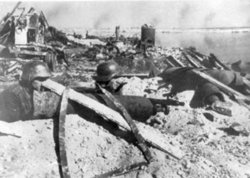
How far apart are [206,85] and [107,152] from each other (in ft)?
13.4

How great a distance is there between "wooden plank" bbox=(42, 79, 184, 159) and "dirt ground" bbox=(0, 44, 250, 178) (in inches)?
4.8

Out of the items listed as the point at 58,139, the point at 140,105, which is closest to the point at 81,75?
the point at 140,105

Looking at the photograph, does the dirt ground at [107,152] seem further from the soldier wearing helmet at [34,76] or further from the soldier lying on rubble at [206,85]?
the soldier lying on rubble at [206,85]

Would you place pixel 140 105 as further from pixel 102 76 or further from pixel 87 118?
pixel 102 76

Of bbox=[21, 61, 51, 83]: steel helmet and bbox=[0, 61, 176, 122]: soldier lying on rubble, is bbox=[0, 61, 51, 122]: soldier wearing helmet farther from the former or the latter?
bbox=[21, 61, 51, 83]: steel helmet

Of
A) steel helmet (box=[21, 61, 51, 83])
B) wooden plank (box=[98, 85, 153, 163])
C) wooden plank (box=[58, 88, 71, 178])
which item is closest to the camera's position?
wooden plank (box=[58, 88, 71, 178])

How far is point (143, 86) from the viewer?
9203 mm

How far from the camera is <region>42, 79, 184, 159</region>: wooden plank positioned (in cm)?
520

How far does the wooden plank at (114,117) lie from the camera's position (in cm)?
520

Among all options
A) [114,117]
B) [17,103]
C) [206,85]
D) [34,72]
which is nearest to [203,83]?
[206,85]

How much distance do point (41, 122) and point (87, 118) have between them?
82 centimetres

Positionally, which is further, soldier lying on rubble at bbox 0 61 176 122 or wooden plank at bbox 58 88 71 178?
soldier lying on rubble at bbox 0 61 176 122

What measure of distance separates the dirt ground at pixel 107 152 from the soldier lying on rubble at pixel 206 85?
4.33 ft

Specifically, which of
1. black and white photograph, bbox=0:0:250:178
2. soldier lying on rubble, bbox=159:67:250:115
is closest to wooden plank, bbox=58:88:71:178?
black and white photograph, bbox=0:0:250:178
